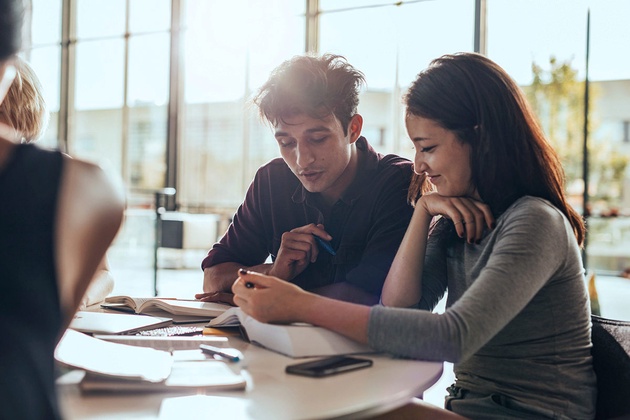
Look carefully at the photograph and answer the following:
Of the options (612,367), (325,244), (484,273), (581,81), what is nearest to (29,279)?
(484,273)

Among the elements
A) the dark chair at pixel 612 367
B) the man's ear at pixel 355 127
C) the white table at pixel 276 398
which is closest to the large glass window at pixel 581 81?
the man's ear at pixel 355 127

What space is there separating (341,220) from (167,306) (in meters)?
0.63

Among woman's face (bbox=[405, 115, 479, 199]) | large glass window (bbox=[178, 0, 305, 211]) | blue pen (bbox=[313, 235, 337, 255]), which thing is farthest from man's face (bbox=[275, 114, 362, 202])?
large glass window (bbox=[178, 0, 305, 211])

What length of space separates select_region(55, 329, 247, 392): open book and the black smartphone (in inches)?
4.3

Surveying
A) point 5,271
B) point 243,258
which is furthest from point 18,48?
point 243,258

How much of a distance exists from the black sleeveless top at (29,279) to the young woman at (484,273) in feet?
Result: 2.17

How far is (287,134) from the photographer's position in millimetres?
2045

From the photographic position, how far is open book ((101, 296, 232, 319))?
5.73 ft

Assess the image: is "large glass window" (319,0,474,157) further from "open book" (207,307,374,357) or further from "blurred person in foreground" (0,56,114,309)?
"open book" (207,307,374,357)

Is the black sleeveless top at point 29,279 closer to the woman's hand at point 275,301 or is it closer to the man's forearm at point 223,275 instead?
the woman's hand at point 275,301

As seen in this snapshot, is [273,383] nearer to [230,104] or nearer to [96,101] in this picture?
[230,104]

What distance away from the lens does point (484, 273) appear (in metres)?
1.28

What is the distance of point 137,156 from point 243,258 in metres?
6.43

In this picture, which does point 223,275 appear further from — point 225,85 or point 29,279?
point 225,85
